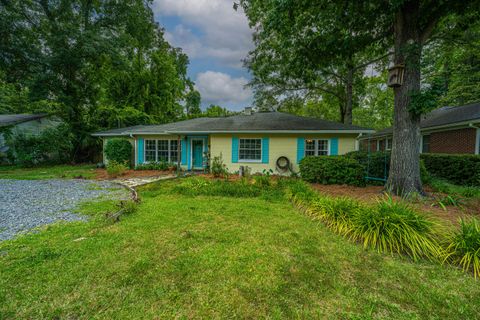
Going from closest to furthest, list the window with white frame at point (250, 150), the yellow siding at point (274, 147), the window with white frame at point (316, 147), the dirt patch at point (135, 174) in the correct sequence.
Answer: the dirt patch at point (135, 174), the yellow siding at point (274, 147), the window with white frame at point (316, 147), the window with white frame at point (250, 150)

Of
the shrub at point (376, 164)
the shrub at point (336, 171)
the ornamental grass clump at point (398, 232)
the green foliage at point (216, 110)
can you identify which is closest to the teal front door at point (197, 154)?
the shrub at point (336, 171)

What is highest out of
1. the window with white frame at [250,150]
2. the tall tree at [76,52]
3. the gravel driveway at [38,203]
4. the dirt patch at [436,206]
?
the tall tree at [76,52]

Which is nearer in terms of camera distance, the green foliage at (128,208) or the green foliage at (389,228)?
the green foliage at (389,228)

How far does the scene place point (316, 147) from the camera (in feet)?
31.7

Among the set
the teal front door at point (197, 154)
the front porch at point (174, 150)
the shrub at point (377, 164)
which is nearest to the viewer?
the shrub at point (377, 164)

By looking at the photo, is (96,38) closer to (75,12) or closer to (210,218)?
(75,12)

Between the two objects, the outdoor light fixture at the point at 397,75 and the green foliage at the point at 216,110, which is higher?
the green foliage at the point at 216,110

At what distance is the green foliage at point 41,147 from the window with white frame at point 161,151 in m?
6.54

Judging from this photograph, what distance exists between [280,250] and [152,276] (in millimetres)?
1720

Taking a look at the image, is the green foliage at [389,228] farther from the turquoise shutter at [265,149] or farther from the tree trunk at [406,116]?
the turquoise shutter at [265,149]

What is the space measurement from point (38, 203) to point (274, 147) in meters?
8.70

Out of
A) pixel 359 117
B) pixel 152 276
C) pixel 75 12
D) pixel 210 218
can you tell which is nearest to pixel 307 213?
pixel 210 218

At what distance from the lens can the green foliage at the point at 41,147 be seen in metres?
11.8

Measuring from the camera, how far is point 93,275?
7.30 ft
